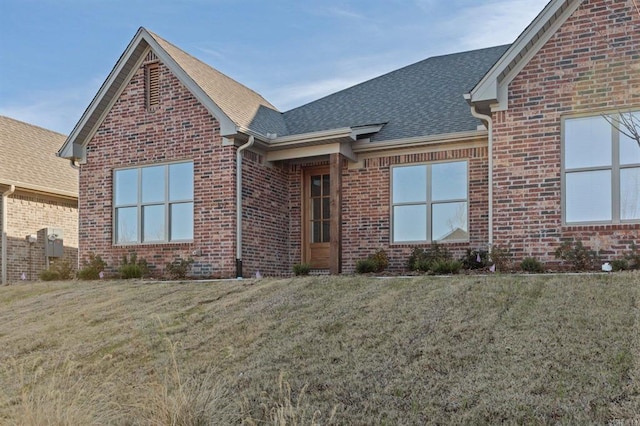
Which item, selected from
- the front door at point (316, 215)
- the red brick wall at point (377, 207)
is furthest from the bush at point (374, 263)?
the front door at point (316, 215)

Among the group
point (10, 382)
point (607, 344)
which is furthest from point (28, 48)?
point (607, 344)

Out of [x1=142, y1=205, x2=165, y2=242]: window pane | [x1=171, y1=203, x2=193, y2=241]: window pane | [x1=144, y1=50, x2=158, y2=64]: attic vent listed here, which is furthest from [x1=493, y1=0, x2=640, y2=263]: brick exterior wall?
[x1=144, y1=50, x2=158, y2=64]: attic vent

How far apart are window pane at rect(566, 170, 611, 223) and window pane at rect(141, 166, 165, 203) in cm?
842

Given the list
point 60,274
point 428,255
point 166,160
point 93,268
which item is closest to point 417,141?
point 428,255

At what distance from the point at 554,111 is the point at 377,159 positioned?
158 inches

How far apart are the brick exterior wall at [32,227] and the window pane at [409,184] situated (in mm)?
9206

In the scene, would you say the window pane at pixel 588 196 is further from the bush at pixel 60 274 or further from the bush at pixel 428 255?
the bush at pixel 60 274

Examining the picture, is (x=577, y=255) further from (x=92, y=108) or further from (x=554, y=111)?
(x=92, y=108)

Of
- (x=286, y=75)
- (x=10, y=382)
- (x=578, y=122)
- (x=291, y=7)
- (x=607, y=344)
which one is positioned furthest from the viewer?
(x=286, y=75)

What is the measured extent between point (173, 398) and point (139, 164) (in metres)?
9.94

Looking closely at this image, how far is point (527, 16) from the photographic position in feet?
41.8

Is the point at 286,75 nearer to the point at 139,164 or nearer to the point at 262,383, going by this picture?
the point at 139,164

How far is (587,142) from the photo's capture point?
1046cm

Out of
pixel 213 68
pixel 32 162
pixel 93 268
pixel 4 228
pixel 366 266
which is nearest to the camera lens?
pixel 366 266
